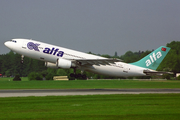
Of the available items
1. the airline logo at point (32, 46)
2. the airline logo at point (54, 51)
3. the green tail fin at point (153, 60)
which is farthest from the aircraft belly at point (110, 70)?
the airline logo at point (32, 46)

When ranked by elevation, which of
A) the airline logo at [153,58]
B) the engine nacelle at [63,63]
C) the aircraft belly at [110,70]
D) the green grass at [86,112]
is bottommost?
the green grass at [86,112]

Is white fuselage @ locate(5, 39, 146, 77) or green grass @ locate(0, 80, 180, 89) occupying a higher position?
white fuselage @ locate(5, 39, 146, 77)

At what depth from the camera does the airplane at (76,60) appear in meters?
44.6

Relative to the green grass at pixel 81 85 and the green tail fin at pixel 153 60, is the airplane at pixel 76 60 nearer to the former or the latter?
the green tail fin at pixel 153 60

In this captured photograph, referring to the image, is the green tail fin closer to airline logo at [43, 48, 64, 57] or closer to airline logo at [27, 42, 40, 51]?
airline logo at [43, 48, 64, 57]

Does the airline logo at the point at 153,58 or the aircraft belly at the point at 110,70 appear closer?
the aircraft belly at the point at 110,70

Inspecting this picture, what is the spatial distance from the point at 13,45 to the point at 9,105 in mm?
20874

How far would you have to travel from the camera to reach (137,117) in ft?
65.2

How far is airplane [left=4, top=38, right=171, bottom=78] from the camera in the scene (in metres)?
44.6

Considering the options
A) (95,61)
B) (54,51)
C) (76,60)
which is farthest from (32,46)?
(95,61)

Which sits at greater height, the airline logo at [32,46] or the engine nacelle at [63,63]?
the airline logo at [32,46]

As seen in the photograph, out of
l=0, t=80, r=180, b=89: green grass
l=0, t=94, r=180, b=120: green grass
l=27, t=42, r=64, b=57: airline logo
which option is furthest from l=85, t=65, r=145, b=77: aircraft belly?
l=0, t=94, r=180, b=120: green grass

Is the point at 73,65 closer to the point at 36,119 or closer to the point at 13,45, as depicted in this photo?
the point at 13,45

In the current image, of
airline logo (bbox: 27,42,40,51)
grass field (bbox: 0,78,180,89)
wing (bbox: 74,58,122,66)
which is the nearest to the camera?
airline logo (bbox: 27,42,40,51)
